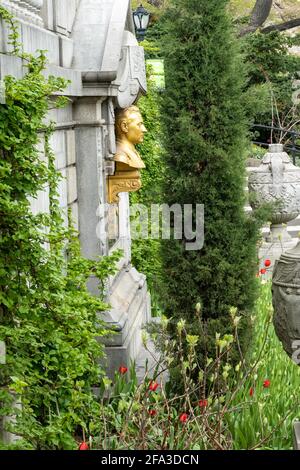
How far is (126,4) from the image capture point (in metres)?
7.50

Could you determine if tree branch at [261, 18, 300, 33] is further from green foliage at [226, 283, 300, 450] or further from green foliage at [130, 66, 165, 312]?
green foliage at [226, 283, 300, 450]

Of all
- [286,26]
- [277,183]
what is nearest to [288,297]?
[277,183]

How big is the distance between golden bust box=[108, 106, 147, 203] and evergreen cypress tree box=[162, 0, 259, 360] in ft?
4.11

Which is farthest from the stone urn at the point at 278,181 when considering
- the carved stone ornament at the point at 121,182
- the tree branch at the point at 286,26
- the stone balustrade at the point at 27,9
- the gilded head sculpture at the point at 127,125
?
the tree branch at the point at 286,26

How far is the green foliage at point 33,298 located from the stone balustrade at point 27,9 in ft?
1.78

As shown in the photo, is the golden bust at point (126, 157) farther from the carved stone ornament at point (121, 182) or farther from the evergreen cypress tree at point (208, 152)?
the evergreen cypress tree at point (208, 152)

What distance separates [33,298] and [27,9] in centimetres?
243

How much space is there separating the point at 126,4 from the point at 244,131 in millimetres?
1831

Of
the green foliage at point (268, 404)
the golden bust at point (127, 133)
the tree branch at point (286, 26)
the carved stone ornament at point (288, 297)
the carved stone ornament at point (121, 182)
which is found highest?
the tree branch at point (286, 26)

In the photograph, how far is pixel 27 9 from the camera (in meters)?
6.11

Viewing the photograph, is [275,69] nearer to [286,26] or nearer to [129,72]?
[286,26]

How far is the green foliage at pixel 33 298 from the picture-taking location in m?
4.42
